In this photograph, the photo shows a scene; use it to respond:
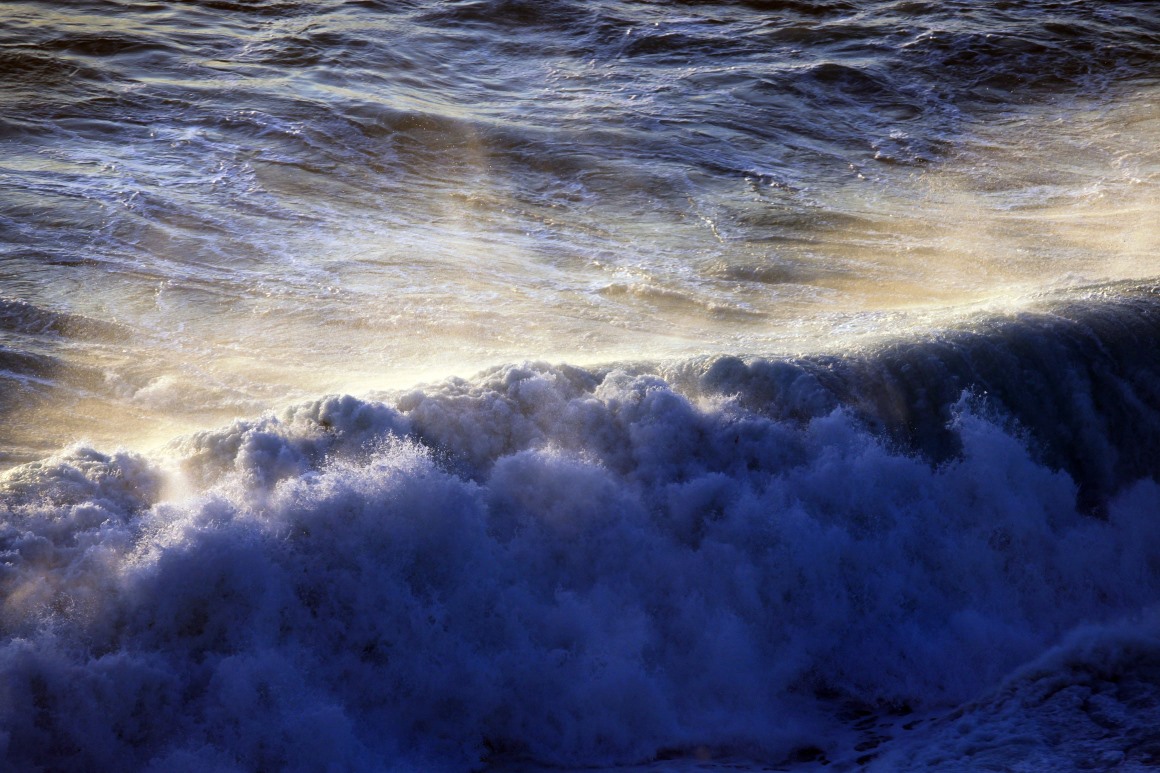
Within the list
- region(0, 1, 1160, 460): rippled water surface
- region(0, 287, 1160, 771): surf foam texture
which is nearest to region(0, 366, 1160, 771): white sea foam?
region(0, 287, 1160, 771): surf foam texture

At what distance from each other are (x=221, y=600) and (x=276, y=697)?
1.83ft

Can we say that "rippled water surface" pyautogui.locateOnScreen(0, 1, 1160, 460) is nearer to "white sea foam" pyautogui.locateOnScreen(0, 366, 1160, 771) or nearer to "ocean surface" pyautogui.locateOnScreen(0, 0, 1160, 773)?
"ocean surface" pyautogui.locateOnScreen(0, 0, 1160, 773)

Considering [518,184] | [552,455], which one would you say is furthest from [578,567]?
[518,184]

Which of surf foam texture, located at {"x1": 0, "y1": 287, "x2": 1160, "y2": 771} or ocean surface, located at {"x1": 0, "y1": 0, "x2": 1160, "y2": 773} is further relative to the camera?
ocean surface, located at {"x1": 0, "y1": 0, "x2": 1160, "y2": 773}

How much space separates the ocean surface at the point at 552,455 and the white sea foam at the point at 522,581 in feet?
0.06

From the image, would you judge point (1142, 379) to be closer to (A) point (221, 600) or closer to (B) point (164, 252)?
(A) point (221, 600)

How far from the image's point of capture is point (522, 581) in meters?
5.82

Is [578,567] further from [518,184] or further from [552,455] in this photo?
[518,184]

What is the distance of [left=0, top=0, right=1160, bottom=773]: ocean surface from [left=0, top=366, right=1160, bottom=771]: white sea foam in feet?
0.06

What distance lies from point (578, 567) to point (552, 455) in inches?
26.4

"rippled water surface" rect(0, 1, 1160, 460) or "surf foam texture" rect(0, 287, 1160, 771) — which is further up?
"rippled water surface" rect(0, 1, 1160, 460)

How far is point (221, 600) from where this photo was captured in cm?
522

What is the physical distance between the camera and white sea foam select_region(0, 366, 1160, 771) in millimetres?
4973

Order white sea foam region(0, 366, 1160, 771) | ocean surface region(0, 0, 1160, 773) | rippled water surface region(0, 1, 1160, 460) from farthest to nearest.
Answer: rippled water surface region(0, 1, 1160, 460) < ocean surface region(0, 0, 1160, 773) < white sea foam region(0, 366, 1160, 771)
